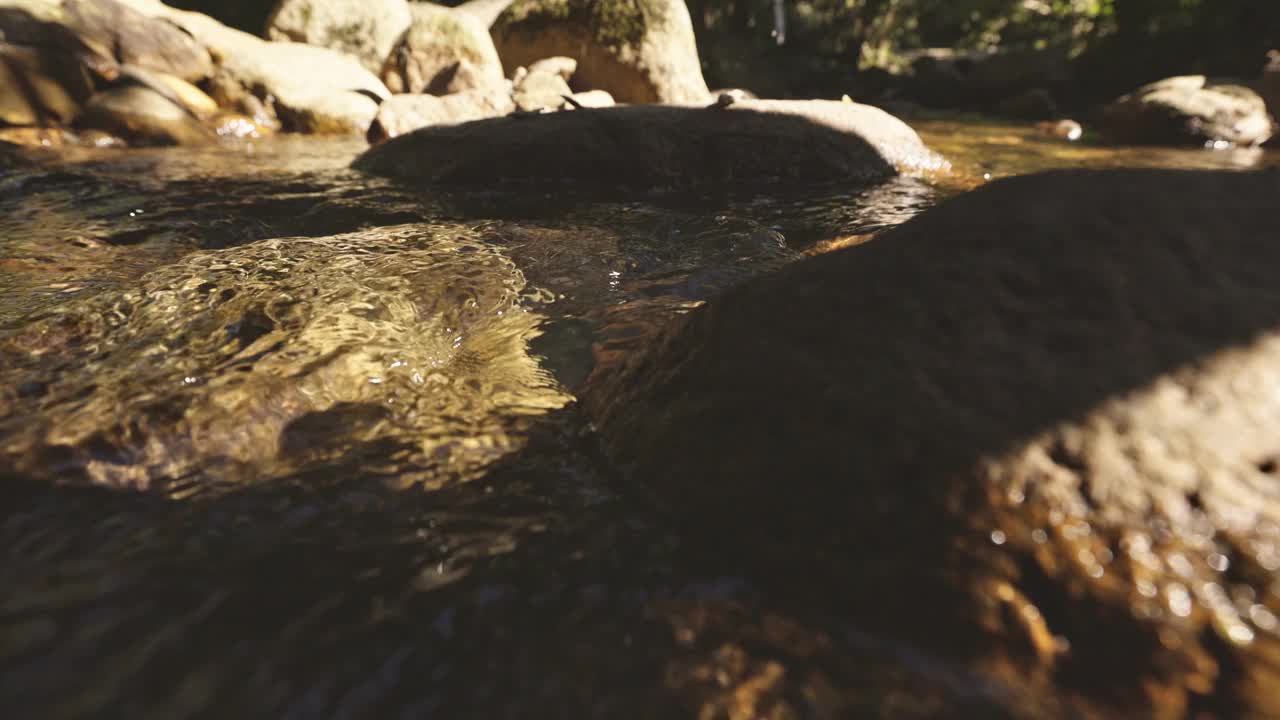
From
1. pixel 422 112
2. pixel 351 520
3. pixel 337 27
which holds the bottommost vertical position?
pixel 351 520

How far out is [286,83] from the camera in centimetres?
868

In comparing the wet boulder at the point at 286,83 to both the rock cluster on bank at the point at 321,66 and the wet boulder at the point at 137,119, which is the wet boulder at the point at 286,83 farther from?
the wet boulder at the point at 137,119

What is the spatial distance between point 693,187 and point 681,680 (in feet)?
14.2

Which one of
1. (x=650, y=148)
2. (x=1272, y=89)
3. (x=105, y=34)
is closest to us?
(x=650, y=148)

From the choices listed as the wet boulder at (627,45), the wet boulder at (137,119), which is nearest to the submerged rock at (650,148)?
the wet boulder at (137,119)

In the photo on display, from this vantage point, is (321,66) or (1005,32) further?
(1005,32)

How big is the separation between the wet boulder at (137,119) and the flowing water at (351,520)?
16.1 feet

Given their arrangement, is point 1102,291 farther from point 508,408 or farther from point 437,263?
point 437,263

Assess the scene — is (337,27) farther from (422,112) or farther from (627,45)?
(627,45)

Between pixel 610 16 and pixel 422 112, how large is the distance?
3.36 m

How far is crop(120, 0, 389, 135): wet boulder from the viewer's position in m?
8.27

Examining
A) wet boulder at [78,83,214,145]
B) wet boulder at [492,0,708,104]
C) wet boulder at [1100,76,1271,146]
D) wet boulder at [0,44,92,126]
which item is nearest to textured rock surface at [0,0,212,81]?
wet boulder at [0,44,92,126]

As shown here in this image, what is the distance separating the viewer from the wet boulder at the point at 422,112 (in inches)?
289

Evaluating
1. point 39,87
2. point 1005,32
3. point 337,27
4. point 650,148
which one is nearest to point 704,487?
point 650,148
